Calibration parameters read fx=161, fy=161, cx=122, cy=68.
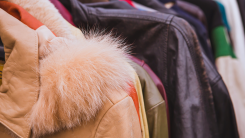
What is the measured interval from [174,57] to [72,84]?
0.38 meters

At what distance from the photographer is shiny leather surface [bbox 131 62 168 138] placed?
531mm

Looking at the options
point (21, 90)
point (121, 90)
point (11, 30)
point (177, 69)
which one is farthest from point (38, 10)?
Result: point (177, 69)

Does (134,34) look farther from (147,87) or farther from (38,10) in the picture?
(38,10)

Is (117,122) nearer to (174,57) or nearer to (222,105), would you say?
(174,57)

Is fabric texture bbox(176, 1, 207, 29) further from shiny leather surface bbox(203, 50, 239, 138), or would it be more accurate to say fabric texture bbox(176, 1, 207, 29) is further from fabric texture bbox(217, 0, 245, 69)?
shiny leather surface bbox(203, 50, 239, 138)

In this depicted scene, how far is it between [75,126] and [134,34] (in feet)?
1.35

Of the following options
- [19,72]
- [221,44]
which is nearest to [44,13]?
[19,72]

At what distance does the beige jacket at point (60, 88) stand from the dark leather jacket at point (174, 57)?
9.0 inches

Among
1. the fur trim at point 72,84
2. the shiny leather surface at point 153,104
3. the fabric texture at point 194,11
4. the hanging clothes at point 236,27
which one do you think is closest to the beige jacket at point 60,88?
the fur trim at point 72,84

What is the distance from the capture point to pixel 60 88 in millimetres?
380

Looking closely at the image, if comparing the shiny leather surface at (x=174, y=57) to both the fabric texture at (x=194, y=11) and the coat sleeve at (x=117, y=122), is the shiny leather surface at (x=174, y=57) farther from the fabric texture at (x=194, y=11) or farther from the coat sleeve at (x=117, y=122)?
the fabric texture at (x=194, y=11)

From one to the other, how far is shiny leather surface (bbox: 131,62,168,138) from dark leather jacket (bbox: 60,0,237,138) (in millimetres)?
79

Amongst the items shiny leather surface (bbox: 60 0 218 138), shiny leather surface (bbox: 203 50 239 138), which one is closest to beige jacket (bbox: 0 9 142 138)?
shiny leather surface (bbox: 60 0 218 138)

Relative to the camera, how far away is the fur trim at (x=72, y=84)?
1.29 feet
